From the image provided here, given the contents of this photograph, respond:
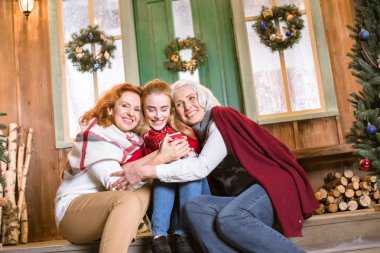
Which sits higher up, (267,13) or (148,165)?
(267,13)

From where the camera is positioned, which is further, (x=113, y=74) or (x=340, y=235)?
(x=113, y=74)

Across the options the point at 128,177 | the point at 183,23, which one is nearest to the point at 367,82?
the point at 128,177

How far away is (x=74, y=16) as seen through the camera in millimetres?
4535

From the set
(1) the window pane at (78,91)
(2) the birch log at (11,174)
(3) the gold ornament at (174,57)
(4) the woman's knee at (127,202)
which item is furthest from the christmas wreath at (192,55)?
(4) the woman's knee at (127,202)

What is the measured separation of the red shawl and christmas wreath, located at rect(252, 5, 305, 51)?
7.31 ft

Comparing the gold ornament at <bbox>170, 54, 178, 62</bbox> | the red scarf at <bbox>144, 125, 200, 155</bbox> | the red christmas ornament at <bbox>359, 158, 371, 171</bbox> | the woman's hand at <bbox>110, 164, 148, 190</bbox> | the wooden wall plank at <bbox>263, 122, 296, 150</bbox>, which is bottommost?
the red christmas ornament at <bbox>359, 158, 371, 171</bbox>

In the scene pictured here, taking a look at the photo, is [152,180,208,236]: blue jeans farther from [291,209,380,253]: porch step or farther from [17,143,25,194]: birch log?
[17,143,25,194]: birch log

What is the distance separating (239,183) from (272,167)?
0.63 ft

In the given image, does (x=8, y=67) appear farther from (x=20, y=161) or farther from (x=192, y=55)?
(x=192, y=55)

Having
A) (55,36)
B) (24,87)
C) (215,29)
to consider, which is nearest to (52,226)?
(24,87)

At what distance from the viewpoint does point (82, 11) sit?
4539mm

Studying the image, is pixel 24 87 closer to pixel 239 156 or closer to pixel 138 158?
pixel 138 158

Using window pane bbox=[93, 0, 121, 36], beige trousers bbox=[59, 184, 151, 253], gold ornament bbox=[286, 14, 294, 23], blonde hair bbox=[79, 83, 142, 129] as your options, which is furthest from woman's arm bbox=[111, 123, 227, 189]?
window pane bbox=[93, 0, 121, 36]

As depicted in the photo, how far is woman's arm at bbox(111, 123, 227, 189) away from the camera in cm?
205
